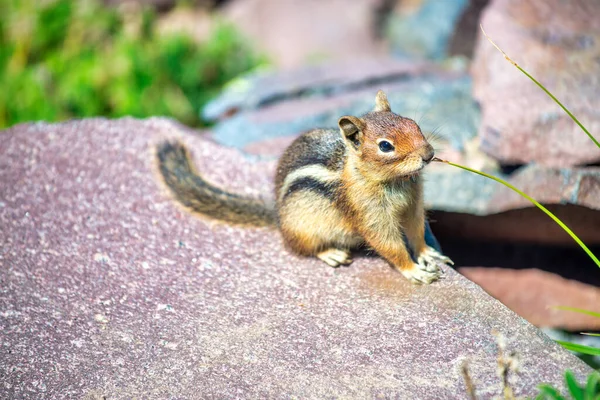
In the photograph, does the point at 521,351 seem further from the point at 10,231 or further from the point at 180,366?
the point at 10,231

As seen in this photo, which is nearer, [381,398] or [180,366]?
[381,398]

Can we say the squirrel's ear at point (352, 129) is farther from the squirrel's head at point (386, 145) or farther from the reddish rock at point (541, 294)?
the reddish rock at point (541, 294)

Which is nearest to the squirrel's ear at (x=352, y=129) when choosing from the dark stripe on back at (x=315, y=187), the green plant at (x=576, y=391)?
the dark stripe on back at (x=315, y=187)

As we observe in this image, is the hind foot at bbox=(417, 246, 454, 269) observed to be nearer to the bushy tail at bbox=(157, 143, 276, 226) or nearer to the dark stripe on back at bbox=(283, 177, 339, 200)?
the dark stripe on back at bbox=(283, 177, 339, 200)

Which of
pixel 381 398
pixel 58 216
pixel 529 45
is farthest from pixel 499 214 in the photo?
pixel 58 216

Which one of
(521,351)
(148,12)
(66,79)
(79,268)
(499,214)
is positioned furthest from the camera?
(148,12)

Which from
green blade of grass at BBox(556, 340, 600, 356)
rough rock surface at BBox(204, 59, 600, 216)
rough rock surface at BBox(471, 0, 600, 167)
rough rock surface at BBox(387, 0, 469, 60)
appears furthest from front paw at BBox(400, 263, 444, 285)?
rough rock surface at BBox(387, 0, 469, 60)

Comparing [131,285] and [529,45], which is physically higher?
[529,45]
